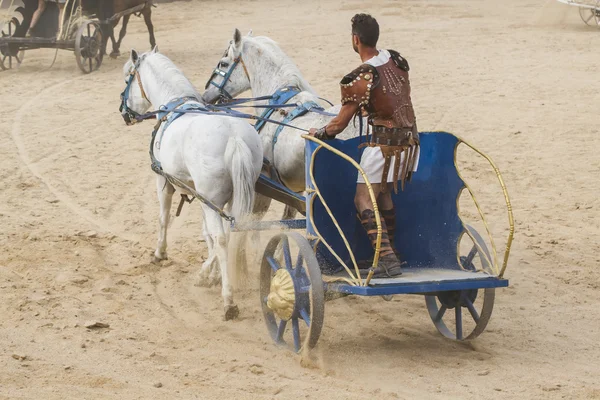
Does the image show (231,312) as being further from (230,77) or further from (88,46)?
(88,46)

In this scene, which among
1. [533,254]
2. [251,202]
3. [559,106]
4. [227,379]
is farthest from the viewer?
[559,106]

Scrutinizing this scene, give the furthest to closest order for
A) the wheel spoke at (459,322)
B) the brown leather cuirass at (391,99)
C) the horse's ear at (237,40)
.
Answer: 1. the horse's ear at (237,40)
2. the wheel spoke at (459,322)
3. the brown leather cuirass at (391,99)

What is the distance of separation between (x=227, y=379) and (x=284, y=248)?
93 cm

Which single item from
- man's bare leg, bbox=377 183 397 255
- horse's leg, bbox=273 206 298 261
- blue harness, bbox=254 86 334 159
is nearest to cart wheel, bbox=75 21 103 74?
horse's leg, bbox=273 206 298 261

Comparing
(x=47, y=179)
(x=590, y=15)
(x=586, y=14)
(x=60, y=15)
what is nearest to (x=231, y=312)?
(x=47, y=179)

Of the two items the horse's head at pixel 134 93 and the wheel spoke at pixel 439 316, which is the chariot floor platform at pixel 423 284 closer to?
the wheel spoke at pixel 439 316

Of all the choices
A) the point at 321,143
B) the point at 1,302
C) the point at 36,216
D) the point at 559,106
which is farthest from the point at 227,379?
the point at 559,106

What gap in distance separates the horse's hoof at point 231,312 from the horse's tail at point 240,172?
2.15 ft

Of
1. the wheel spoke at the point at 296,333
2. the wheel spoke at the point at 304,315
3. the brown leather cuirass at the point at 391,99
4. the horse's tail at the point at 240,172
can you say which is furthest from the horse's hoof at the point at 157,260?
the brown leather cuirass at the point at 391,99

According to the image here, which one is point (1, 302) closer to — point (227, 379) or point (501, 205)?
point (227, 379)

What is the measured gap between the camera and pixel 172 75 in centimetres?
761

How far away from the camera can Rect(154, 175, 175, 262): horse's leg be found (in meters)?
7.86

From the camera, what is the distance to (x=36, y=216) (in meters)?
9.38

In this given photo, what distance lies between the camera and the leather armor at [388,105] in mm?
5715
